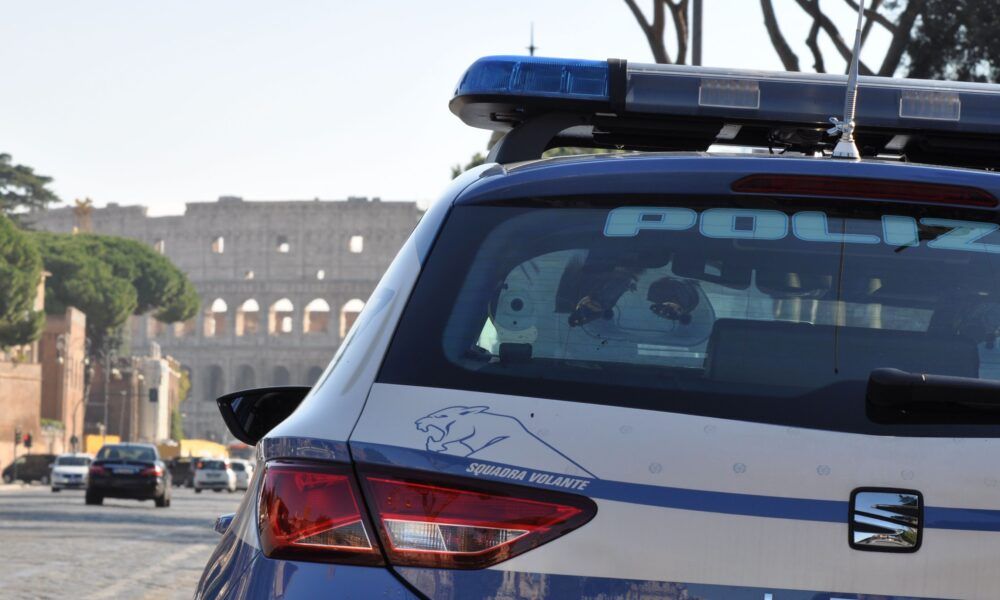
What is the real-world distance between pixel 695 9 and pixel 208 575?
19.6 metres

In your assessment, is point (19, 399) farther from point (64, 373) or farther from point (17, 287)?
point (64, 373)

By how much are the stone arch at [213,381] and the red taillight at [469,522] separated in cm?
14044

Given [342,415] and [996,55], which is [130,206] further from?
[342,415]

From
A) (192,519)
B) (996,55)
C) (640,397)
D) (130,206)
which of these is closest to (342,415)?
(640,397)

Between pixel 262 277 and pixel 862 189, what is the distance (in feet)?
475

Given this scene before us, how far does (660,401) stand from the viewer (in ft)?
7.80

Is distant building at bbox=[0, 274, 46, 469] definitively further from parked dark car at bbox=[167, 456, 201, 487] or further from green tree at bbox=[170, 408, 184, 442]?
green tree at bbox=[170, 408, 184, 442]

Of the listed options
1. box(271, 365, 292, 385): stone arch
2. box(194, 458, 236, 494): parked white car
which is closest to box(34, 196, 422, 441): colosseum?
box(271, 365, 292, 385): stone arch

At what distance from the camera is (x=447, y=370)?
2492 millimetres

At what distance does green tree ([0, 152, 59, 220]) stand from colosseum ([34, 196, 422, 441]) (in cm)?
2075

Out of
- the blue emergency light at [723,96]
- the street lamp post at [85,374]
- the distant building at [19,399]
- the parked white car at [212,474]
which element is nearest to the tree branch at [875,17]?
the blue emergency light at [723,96]

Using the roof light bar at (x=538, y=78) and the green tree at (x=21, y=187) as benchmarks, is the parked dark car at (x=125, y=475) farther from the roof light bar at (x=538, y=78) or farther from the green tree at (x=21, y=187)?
the green tree at (x=21, y=187)

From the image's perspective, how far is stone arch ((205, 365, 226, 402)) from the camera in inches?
5581

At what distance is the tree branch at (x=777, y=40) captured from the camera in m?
18.8
